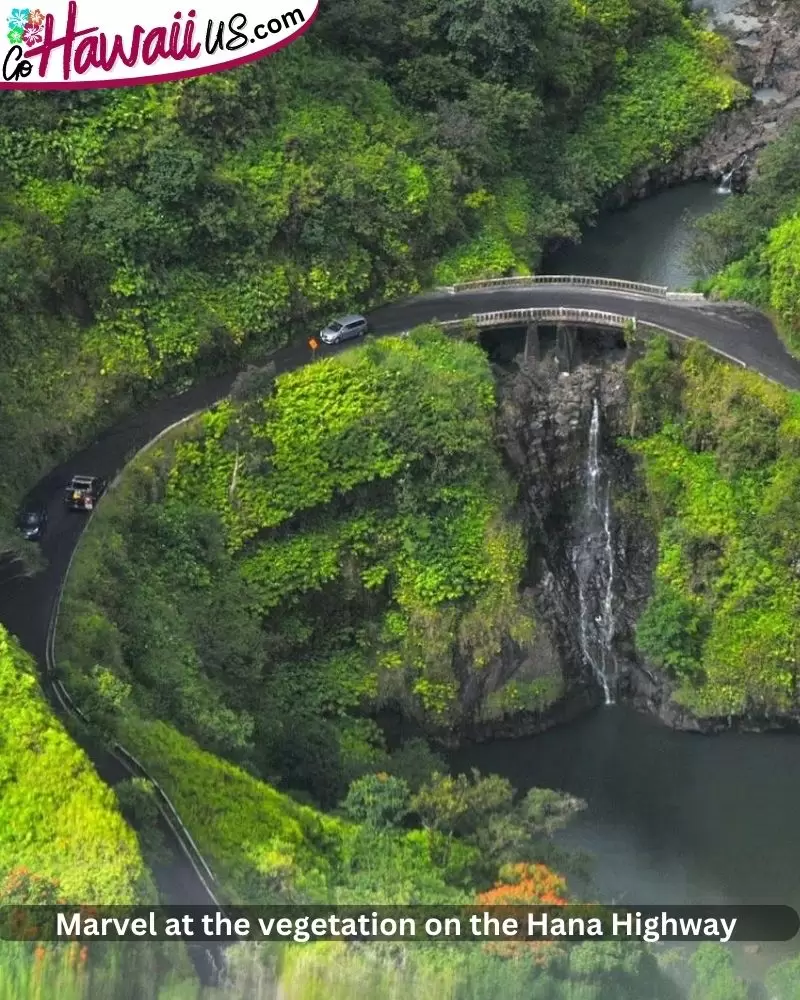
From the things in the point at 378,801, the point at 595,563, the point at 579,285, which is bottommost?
the point at 378,801

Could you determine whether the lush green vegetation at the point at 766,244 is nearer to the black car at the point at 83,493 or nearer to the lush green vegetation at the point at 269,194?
the lush green vegetation at the point at 269,194

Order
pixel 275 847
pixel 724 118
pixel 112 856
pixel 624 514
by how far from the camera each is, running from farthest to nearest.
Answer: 1. pixel 724 118
2. pixel 624 514
3. pixel 275 847
4. pixel 112 856

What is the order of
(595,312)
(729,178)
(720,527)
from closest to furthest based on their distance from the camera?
(720,527) < (595,312) < (729,178)

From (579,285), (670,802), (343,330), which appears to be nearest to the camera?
(670,802)

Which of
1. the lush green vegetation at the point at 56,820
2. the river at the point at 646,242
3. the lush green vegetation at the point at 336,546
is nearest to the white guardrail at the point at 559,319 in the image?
the lush green vegetation at the point at 336,546

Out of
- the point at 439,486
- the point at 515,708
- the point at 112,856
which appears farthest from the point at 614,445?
the point at 112,856

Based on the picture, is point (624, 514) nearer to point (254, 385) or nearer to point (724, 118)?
point (254, 385)
